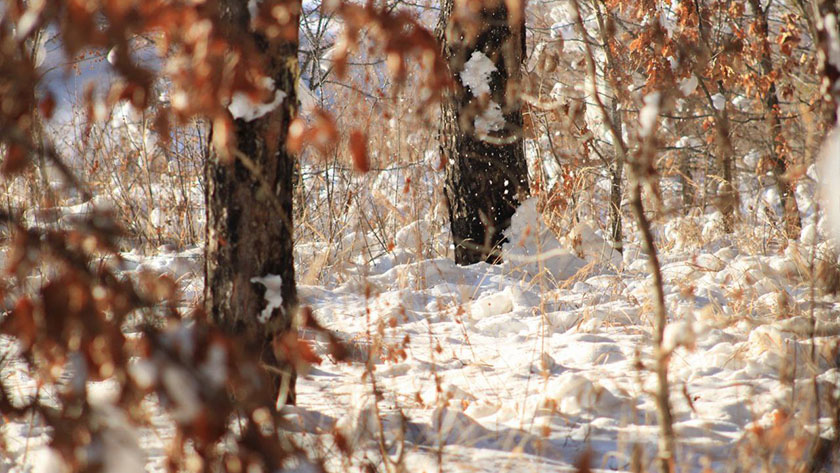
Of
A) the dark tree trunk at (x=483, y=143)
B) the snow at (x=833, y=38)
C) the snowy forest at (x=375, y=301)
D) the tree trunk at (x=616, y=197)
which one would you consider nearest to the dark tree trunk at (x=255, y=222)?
the snowy forest at (x=375, y=301)

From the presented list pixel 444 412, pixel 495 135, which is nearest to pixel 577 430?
pixel 444 412

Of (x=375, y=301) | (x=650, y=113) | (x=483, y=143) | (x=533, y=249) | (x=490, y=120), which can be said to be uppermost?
(x=490, y=120)

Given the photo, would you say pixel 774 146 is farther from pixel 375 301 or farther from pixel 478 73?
pixel 375 301

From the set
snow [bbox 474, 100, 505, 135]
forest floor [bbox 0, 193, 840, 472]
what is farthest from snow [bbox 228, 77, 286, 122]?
snow [bbox 474, 100, 505, 135]

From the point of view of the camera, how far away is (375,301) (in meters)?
3.43

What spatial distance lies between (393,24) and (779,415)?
1.37 metres

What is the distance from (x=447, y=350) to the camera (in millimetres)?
2809

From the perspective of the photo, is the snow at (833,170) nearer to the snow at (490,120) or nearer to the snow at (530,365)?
the snow at (530,365)

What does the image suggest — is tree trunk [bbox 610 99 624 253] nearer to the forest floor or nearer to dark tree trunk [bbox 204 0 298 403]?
the forest floor

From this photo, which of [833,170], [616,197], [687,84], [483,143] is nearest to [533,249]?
[483,143]

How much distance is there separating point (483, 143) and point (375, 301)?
134cm

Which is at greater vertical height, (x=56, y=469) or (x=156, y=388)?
(x=156, y=388)

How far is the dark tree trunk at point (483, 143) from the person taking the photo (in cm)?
415

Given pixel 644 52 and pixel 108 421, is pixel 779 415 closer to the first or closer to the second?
pixel 108 421
